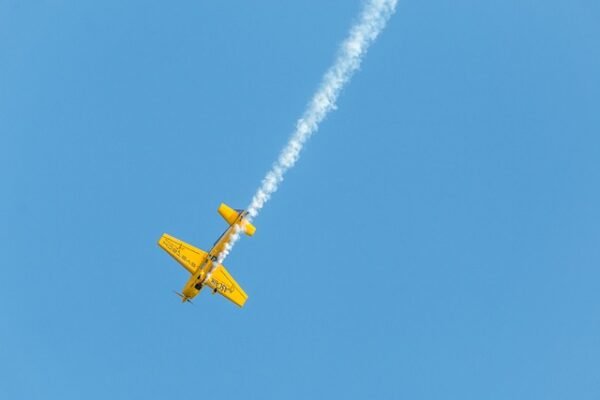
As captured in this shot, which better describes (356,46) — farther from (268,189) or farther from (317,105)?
(268,189)

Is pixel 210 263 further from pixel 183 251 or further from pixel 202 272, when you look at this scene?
pixel 183 251

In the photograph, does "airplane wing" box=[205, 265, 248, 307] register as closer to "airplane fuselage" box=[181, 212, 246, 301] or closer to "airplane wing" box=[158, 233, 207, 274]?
"airplane fuselage" box=[181, 212, 246, 301]

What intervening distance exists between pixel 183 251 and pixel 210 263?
2821 millimetres

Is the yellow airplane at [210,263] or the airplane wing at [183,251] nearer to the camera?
the yellow airplane at [210,263]

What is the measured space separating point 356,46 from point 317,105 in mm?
4915

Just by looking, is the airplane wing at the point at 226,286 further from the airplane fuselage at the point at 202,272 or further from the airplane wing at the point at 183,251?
the airplane wing at the point at 183,251

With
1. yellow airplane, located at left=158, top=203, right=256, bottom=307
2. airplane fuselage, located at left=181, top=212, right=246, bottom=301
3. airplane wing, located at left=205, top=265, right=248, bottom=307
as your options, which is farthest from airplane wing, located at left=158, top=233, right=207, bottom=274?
airplane wing, located at left=205, top=265, right=248, bottom=307

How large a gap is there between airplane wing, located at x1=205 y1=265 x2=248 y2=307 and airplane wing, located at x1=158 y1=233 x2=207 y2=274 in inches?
65.5

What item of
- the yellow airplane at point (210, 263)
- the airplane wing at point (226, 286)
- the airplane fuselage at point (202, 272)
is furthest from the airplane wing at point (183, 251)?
the airplane wing at point (226, 286)

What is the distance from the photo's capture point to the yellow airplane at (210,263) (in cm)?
8162

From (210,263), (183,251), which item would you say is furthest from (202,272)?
(183,251)

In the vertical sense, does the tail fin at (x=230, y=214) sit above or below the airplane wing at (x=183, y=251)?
above

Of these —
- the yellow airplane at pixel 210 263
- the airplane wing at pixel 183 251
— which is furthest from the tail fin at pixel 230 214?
the airplane wing at pixel 183 251

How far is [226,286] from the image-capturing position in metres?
86.9
